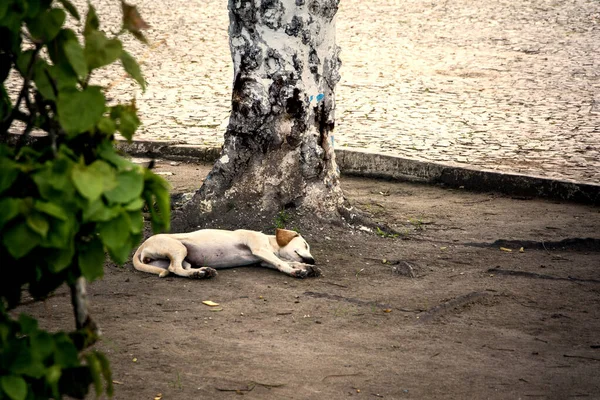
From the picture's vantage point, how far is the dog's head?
6.46m

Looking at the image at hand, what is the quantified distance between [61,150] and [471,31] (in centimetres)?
1646

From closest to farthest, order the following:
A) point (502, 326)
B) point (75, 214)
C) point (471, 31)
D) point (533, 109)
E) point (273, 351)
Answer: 1. point (75, 214)
2. point (273, 351)
3. point (502, 326)
4. point (533, 109)
5. point (471, 31)

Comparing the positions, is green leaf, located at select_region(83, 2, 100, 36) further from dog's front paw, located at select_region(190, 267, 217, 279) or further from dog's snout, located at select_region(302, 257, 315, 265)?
dog's snout, located at select_region(302, 257, 315, 265)

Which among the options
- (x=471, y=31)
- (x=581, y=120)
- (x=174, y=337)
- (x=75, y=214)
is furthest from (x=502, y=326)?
(x=471, y=31)

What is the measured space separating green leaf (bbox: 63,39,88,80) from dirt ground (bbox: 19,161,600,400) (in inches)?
67.6

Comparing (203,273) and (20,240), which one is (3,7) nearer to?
(20,240)

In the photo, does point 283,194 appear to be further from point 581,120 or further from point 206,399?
point 581,120

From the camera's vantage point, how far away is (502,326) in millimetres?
5402

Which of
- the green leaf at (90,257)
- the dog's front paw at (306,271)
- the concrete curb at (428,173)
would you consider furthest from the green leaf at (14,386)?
the concrete curb at (428,173)

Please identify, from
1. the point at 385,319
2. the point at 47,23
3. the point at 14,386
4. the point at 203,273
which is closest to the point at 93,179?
the point at 47,23

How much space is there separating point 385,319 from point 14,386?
3.47 metres

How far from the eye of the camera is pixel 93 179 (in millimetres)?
2219

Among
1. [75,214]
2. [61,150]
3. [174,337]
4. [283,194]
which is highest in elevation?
[61,150]

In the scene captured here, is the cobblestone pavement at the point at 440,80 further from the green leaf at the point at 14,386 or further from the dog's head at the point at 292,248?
the green leaf at the point at 14,386
